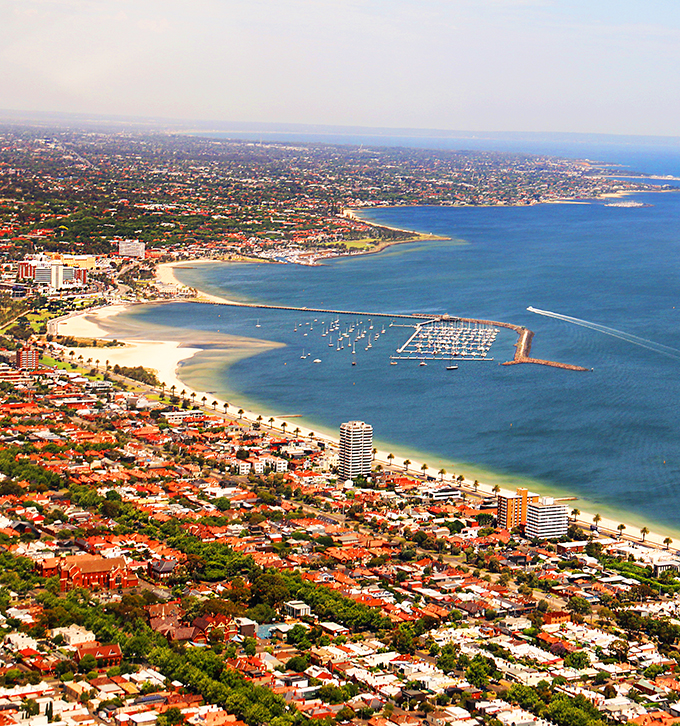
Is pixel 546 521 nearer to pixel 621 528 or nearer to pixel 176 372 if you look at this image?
pixel 621 528

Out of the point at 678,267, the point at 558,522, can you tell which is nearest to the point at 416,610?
the point at 558,522

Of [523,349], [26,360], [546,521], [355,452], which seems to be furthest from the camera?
[523,349]

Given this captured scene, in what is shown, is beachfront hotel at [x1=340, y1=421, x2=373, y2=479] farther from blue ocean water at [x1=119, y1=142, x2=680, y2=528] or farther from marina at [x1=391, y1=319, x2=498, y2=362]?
marina at [x1=391, y1=319, x2=498, y2=362]

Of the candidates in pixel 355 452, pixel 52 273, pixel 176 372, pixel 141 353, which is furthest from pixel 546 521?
pixel 52 273

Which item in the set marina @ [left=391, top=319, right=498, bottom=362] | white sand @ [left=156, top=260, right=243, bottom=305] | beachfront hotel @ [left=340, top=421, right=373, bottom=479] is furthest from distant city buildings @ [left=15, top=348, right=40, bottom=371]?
white sand @ [left=156, top=260, right=243, bottom=305]

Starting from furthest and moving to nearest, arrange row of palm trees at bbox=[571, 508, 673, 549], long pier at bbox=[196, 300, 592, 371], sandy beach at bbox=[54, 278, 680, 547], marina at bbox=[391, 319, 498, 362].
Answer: marina at bbox=[391, 319, 498, 362] < long pier at bbox=[196, 300, 592, 371] < sandy beach at bbox=[54, 278, 680, 547] < row of palm trees at bbox=[571, 508, 673, 549]

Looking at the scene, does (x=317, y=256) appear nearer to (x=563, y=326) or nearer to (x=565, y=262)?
(x=565, y=262)
